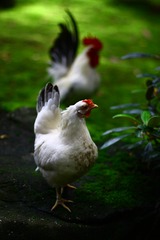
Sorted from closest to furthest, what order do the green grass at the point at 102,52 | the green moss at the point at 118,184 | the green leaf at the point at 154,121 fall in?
the green leaf at the point at 154,121, the green moss at the point at 118,184, the green grass at the point at 102,52

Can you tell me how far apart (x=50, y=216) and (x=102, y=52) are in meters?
6.41

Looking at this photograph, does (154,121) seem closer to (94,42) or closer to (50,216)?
(50,216)

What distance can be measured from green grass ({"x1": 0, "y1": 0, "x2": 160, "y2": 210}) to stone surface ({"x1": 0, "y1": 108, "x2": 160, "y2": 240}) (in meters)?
0.20

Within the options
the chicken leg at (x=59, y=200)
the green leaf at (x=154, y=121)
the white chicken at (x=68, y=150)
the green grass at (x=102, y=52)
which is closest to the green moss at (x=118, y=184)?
the green grass at (x=102, y=52)

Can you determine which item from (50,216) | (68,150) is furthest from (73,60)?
(50,216)

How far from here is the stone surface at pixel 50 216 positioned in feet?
10.7

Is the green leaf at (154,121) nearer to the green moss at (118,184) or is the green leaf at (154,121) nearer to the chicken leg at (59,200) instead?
the green moss at (118,184)

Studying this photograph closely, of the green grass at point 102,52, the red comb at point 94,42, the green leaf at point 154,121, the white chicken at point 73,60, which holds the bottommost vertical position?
the green grass at point 102,52

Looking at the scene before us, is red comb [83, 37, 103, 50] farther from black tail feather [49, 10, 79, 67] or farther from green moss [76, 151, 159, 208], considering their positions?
green moss [76, 151, 159, 208]

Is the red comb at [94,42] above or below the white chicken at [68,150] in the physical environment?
below

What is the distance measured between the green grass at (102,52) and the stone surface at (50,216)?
20cm

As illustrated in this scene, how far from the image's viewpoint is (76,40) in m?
6.25

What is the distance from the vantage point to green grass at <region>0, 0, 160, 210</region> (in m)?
6.01

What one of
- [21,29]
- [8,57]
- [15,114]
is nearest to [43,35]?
[21,29]
